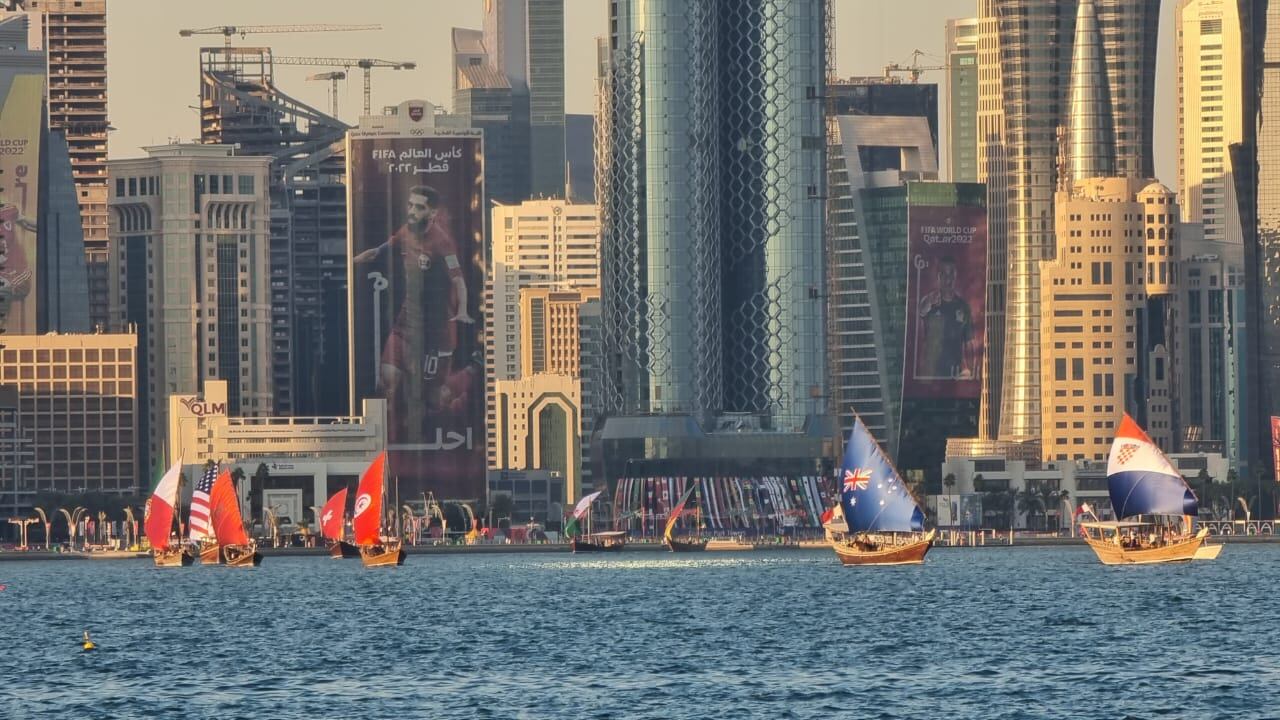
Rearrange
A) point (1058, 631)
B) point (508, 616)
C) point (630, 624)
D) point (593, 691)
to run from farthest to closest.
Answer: point (508, 616), point (630, 624), point (1058, 631), point (593, 691)

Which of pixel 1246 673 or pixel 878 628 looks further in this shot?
pixel 878 628

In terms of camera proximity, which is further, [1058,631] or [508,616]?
[508,616]

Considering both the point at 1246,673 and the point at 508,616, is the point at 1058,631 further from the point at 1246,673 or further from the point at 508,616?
the point at 508,616

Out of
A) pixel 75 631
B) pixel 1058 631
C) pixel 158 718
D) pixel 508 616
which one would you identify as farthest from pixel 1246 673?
pixel 75 631

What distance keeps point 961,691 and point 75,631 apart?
69633 millimetres

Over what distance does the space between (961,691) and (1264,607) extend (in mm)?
58352

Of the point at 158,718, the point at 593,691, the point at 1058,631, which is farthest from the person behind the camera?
the point at 1058,631

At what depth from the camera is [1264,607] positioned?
183 metres

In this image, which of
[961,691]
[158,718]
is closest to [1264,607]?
[961,691]

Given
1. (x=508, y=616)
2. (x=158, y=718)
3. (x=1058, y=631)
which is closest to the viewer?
(x=158, y=718)

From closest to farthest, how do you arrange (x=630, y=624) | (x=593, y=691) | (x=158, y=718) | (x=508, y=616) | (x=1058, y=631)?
(x=158, y=718), (x=593, y=691), (x=1058, y=631), (x=630, y=624), (x=508, y=616)

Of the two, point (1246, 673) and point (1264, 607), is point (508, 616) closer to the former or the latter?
point (1264, 607)

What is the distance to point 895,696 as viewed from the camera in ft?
419

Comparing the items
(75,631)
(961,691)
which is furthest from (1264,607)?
(75,631)
